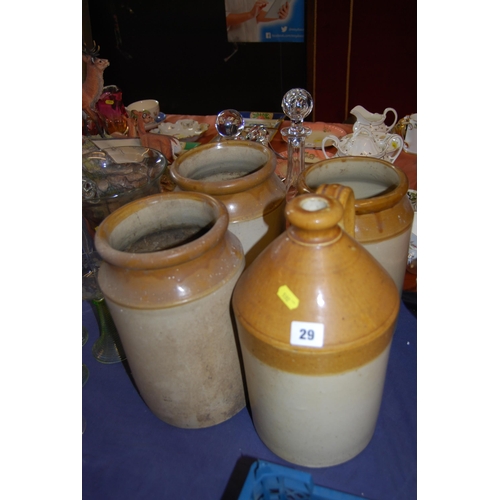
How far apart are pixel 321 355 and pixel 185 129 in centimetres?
121

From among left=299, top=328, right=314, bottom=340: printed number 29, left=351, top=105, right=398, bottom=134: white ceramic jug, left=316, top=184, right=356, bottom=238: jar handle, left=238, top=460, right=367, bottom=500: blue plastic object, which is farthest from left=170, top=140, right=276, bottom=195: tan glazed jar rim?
left=351, top=105, right=398, bottom=134: white ceramic jug

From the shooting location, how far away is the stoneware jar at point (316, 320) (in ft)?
1.86

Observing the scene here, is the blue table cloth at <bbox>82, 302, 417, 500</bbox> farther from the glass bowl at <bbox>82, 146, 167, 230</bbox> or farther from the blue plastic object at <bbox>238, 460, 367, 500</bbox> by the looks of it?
the glass bowl at <bbox>82, 146, 167, 230</bbox>

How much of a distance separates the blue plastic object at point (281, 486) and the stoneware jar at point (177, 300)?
0.19m

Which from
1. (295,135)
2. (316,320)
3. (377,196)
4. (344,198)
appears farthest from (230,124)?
(316,320)

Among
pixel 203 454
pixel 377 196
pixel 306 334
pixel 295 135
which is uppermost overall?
pixel 295 135

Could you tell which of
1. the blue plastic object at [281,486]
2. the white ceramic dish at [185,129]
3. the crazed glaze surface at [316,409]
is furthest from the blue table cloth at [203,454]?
the white ceramic dish at [185,129]

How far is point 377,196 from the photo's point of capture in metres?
0.81

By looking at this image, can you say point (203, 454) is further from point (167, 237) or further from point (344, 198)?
point (344, 198)

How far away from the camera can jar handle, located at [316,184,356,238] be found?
61 cm

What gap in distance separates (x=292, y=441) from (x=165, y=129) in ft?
4.05

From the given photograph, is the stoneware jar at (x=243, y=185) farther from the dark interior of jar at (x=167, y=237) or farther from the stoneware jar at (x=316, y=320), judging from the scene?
the stoneware jar at (x=316, y=320)

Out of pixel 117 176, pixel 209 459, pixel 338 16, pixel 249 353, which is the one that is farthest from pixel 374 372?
pixel 338 16

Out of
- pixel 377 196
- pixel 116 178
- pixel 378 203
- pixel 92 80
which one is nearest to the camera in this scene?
pixel 378 203
